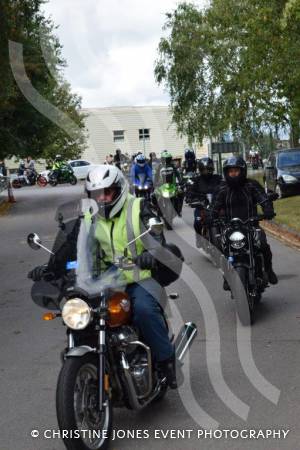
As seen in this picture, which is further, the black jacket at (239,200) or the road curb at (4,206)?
the road curb at (4,206)

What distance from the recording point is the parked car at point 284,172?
2519cm

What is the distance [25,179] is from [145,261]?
155ft

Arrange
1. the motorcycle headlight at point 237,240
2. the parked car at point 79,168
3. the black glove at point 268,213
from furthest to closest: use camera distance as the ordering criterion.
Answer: the parked car at point 79,168 < the black glove at point 268,213 < the motorcycle headlight at point 237,240

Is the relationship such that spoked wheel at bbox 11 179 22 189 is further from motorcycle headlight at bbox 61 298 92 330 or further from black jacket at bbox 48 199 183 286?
motorcycle headlight at bbox 61 298 92 330

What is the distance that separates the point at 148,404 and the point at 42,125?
2796 centimetres

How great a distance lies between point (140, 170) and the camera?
1972cm

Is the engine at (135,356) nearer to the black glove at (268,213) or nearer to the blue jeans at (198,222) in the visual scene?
the black glove at (268,213)

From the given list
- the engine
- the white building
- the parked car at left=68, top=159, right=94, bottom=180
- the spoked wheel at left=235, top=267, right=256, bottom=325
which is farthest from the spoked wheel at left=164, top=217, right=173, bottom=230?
the parked car at left=68, top=159, right=94, bottom=180

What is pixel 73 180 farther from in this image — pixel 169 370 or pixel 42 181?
pixel 169 370

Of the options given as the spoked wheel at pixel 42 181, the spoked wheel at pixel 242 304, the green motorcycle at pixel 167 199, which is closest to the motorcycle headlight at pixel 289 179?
the green motorcycle at pixel 167 199

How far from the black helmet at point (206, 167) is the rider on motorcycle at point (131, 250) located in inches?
313

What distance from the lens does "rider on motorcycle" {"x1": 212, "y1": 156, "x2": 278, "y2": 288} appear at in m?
9.37

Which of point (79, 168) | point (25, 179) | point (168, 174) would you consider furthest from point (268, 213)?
point (79, 168)

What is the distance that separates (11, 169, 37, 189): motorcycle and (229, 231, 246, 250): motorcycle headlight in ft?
141
